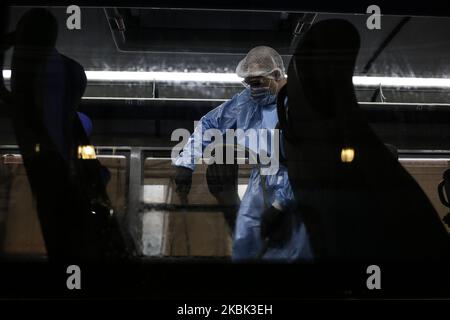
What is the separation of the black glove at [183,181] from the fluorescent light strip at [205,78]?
0.95ft

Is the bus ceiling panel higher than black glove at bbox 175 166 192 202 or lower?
higher

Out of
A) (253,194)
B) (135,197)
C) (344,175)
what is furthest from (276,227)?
(135,197)

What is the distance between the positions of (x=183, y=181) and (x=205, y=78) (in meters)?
0.33

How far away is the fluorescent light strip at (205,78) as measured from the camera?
1957 millimetres

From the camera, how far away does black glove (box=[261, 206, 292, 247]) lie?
1.89m

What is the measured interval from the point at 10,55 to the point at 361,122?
104cm

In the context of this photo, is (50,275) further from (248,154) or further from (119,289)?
(248,154)

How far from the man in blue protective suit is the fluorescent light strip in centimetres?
8

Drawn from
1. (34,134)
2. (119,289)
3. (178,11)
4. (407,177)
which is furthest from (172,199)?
(407,177)

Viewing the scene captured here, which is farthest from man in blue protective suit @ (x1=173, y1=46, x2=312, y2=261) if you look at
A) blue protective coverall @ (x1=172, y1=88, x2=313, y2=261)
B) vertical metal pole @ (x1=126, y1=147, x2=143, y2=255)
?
vertical metal pole @ (x1=126, y1=147, x2=143, y2=255)

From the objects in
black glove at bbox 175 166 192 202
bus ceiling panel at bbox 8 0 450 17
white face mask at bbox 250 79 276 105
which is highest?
bus ceiling panel at bbox 8 0 450 17

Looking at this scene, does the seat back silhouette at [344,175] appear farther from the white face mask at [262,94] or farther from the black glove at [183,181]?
the black glove at [183,181]

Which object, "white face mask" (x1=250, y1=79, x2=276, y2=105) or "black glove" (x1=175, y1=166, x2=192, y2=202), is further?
"white face mask" (x1=250, y1=79, x2=276, y2=105)

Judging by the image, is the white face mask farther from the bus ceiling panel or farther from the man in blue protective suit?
the bus ceiling panel
